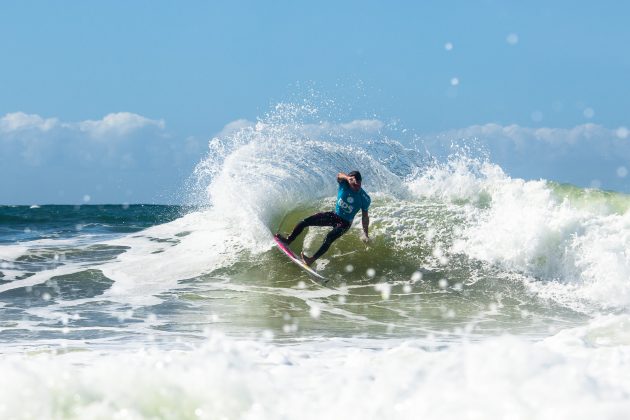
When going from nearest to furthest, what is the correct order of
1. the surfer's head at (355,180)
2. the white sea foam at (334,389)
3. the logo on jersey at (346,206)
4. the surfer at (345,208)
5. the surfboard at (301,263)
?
the white sea foam at (334,389)
the surfer's head at (355,180)
the surfer at (345,208)
the logo on jersey at (346,206)
the surfboard at (301,263)

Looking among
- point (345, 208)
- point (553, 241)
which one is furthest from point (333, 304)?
point (553, 241)

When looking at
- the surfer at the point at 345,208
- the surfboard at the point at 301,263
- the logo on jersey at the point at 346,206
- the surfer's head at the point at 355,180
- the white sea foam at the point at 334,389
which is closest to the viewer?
the white sea foam at the point at 334,389

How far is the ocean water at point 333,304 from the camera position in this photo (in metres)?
4.55

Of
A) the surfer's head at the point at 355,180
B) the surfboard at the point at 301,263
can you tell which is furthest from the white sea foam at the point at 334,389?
the surfboard at the point at 301,263

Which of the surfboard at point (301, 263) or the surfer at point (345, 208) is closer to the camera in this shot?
the surfer at point (345, 208)

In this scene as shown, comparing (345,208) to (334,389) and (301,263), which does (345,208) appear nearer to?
(301,263)

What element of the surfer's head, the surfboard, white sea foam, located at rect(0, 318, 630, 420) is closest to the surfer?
the surfer's head

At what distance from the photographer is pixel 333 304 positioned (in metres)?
11.2

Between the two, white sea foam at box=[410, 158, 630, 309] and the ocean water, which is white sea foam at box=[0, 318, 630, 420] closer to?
the ocean water

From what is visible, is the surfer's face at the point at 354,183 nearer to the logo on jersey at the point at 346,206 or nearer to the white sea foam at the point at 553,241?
the logo on jersey at the point at 346,206

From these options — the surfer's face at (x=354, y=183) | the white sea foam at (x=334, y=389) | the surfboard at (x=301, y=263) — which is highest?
the surfer's face at (x=354, y=183)

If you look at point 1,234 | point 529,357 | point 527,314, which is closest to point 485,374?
point 529,357

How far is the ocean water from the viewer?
455 centimetres

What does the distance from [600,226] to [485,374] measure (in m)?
10.0
